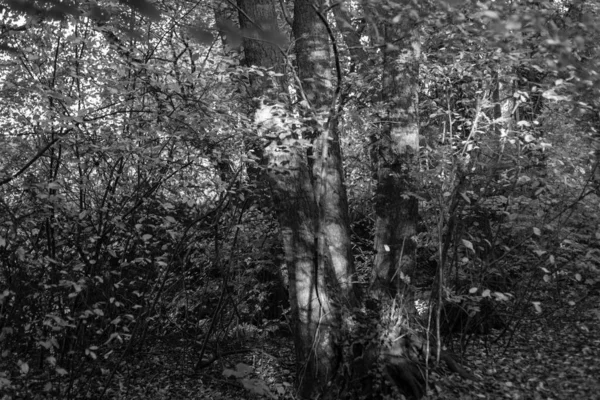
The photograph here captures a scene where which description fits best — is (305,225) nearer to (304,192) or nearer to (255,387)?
(304,192)

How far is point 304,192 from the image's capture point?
5.26 m

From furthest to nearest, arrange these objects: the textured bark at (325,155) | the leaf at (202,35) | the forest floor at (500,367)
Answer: the forest floor at (500,367) → the textured bark at (325,155) → the leaf at (202,35)

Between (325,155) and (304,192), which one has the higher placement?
(325,155)

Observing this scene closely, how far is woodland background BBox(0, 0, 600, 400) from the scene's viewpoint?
193 inches

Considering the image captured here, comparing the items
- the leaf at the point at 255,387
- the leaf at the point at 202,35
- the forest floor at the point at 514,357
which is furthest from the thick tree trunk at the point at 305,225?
the leaf at the point at 202,35

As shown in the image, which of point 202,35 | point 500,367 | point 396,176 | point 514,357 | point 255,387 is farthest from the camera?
point 514,357

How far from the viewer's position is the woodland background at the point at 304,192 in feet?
16.1

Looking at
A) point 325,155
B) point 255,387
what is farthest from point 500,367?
point 255,387

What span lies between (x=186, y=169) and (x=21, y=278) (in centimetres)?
188

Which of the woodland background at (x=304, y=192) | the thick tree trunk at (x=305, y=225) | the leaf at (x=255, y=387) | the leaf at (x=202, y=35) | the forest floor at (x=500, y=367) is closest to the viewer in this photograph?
the leaf at (x=202, y=35)

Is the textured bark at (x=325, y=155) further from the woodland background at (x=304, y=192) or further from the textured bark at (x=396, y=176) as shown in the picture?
the textured bark at (x=396, y=176)

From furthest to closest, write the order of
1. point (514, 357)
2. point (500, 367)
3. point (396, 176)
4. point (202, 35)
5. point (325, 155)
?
point (514, 357) < point (500, 367) < point (396, 176) < point (325, 155) < point (202, 35)

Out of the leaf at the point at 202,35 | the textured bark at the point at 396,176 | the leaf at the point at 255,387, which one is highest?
the textured bark at the point at 396,176

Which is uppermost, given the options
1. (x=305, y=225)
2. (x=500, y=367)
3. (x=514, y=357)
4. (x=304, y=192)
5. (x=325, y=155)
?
(x=325, y=155)
